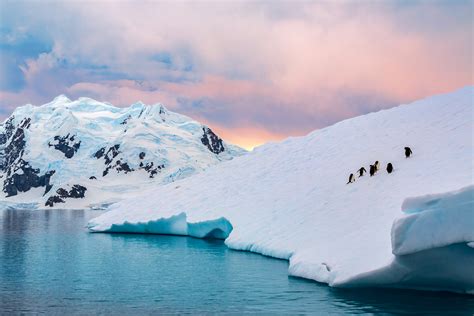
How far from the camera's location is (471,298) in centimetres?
2180

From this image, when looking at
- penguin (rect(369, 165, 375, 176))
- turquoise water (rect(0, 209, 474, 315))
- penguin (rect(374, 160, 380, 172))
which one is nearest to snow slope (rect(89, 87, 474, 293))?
penguin (rect(374, 160, 380, 172))

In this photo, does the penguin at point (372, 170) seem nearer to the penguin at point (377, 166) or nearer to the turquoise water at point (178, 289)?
the penguin at point (377, 166)

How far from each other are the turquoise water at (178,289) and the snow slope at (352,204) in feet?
4.02

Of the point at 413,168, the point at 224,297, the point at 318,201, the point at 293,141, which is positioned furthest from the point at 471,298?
the point at 293,141

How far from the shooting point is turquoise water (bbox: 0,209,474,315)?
2073 cm

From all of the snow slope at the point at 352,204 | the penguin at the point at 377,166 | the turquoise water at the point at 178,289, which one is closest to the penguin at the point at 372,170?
the penguin at the point at 377,166

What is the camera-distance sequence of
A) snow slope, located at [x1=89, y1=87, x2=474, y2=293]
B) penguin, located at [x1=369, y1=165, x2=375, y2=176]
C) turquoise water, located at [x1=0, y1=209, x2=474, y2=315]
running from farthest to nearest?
penguin, located at [x1=369, y1=165, x2=375, y2=176] → snow slope, located at [x1=89, y1=87, x2=474, y2=293] → turquoise water, located at [x1=0, y1=209, x2=474, y2=315]

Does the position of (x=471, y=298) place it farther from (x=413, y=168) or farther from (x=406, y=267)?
(x=413, y=168)

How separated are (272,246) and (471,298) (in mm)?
14796

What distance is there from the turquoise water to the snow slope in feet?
4.02

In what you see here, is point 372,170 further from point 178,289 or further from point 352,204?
point 178,289

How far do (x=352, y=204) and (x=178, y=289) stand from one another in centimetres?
1338

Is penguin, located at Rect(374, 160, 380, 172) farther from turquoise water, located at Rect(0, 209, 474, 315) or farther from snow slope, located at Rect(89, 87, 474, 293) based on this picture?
turquoise water, located at Rect(0, 209, 474, 315)

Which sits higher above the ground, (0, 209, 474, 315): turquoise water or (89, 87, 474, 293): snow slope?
(89, 87, 474, 293): snow slope
